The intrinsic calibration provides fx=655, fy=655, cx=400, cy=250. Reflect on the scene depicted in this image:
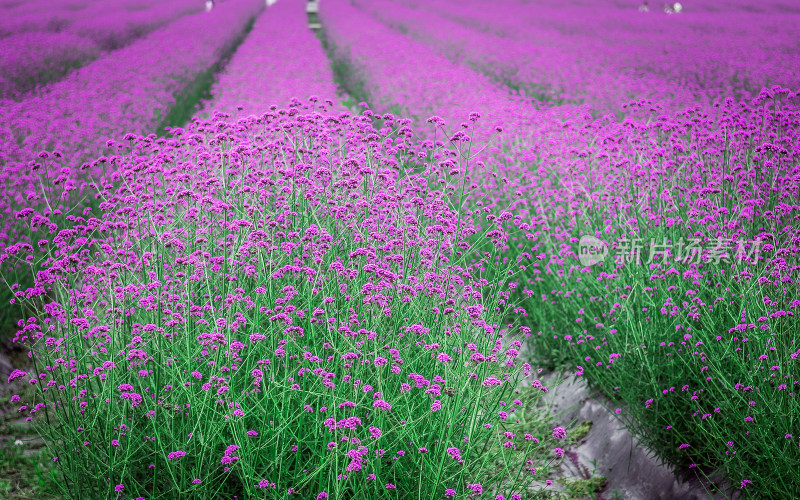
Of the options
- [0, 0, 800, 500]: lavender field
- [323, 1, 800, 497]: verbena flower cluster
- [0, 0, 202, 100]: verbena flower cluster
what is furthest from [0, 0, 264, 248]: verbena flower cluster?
[323, 1, 800, 497]: verbena flower cluster

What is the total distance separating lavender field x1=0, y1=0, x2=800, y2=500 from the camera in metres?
2.55

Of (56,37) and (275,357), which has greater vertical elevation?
(56,37)

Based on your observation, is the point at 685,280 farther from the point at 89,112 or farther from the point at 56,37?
the point at 56,37

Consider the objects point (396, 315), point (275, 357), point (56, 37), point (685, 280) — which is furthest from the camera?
point (56, 37)

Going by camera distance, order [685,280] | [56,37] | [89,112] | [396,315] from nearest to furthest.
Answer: [396,315] < [685,280] < [89,112] < [56,37]

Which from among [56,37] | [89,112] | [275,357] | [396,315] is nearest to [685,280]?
[396,315]

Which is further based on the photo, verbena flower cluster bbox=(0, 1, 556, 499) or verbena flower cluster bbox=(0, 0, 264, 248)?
verbena flower cluster bbox=(0, 0, 264, 248)

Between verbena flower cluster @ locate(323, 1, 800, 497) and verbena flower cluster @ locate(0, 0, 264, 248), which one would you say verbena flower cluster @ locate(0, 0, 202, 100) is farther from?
verbena flower cluster @ locate(323, 1, 800, 497)

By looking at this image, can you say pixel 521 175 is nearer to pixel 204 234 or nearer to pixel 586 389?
pixel 586 389

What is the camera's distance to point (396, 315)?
3006 millimetres

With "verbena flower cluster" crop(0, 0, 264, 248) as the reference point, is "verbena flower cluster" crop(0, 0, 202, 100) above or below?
above

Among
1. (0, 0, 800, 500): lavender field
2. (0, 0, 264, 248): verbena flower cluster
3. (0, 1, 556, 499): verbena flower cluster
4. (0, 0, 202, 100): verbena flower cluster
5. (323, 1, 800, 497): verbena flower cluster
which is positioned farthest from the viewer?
(0, 0, 202, 100): verbena flower cluster

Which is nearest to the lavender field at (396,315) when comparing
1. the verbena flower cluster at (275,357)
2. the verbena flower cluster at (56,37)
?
the verbena flower cluster at (275,357)

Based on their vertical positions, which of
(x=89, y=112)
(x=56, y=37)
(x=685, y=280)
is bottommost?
(x=685, y=280)
